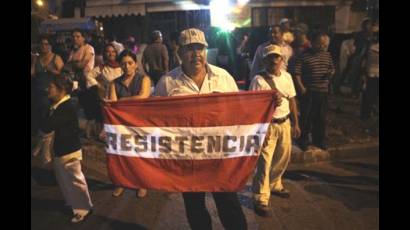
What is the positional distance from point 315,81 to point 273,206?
238 cm

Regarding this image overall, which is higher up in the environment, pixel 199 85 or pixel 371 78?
pixel 371 78

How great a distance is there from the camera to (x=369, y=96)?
8305 mm

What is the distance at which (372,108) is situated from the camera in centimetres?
860

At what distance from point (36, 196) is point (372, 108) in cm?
686

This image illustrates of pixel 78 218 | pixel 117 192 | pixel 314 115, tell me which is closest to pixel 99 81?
pixel 117 192

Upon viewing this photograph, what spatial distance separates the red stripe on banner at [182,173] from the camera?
359 centimetres

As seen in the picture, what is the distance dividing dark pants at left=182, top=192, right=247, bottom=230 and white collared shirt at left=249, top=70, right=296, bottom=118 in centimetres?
136

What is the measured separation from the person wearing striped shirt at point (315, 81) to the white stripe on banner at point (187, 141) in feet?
8.82

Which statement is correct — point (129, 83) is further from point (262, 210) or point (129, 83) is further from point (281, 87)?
point (262, 210)

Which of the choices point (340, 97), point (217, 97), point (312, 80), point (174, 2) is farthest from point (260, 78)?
point (174, 2)

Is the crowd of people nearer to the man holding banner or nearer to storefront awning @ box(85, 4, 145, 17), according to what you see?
the man holding banner

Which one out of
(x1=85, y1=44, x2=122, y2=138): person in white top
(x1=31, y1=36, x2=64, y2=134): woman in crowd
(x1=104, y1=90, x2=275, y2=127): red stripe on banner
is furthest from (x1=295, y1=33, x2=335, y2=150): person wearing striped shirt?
(x1=31, y1=36, x2=64, y2=134): woman in crowd

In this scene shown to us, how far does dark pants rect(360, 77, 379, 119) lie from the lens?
8281 millimetres

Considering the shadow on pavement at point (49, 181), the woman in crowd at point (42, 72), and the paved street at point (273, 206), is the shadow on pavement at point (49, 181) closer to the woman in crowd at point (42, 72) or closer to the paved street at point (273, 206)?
the paved street at point (273, 206)
